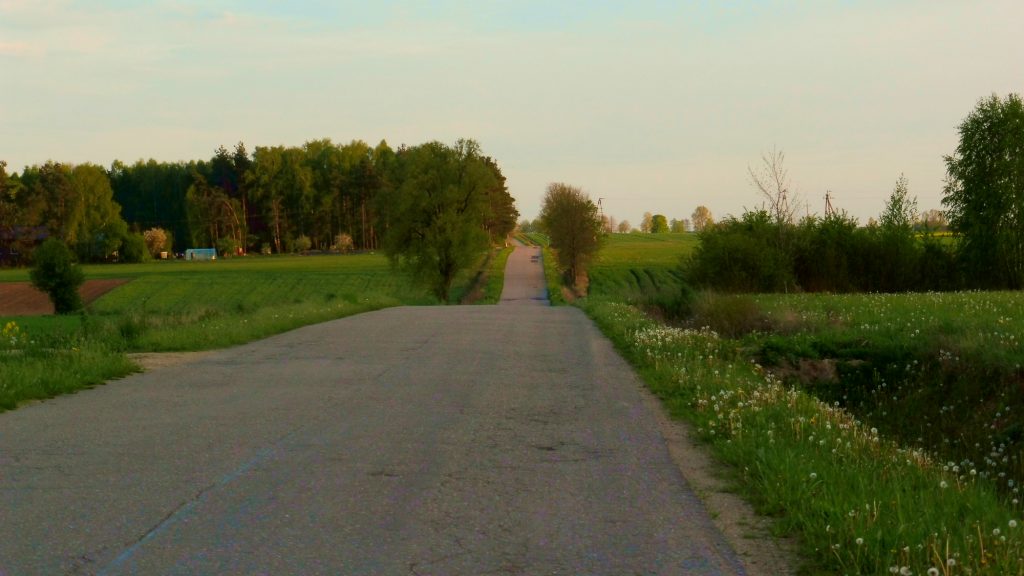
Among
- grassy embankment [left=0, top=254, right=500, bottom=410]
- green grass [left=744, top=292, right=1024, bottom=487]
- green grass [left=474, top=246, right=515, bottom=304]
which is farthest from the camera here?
green grass [left=474, top=246, right=515, bottom=304]

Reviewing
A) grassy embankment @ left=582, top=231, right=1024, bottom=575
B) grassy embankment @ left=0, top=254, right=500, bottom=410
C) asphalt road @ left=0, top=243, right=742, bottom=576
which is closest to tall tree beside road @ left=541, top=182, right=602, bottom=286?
grassy embankment @ left=0, top=254, right=500, bottom=410

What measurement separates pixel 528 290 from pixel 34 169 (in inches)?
3850

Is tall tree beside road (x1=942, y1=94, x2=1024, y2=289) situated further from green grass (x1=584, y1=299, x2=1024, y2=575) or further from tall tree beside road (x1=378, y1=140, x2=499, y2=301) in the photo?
green grass (x1=584, y1=299, x2=1024, y2=575)

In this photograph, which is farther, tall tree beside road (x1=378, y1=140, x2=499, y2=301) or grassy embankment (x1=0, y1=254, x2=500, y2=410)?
tall tree beside road (x1=378, y1=140, x2=499, y2=301)

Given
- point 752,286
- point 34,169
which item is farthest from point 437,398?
point 34,169

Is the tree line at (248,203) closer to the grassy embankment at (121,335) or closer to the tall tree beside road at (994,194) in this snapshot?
the grassy embankment at (121,335)

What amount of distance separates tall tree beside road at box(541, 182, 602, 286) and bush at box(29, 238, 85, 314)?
113ft

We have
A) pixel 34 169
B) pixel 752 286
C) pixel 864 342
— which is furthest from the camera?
pixel 34 169

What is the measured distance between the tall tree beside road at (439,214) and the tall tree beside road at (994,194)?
1193 inches

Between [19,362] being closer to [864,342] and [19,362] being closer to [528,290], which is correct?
[864,342]

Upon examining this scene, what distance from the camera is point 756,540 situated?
596 cm

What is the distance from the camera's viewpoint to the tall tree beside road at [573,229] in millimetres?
75938

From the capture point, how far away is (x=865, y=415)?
1514 centimetres

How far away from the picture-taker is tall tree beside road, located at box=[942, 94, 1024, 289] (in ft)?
158
